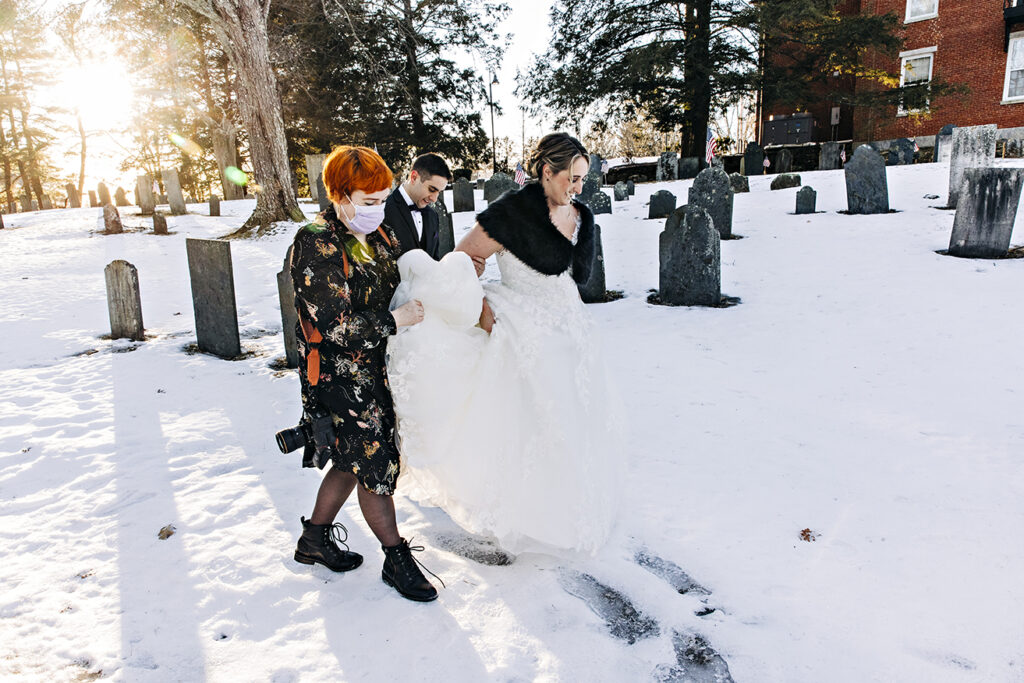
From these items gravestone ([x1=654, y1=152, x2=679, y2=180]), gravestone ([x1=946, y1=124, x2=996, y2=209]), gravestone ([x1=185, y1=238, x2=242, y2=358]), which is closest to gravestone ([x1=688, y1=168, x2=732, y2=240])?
gravestone ([x1=946, y1=124, x2=996, y2=209])

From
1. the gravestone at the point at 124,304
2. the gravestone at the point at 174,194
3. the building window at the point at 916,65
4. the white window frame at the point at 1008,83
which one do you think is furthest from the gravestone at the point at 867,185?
the white window frame at the point at 1008,83

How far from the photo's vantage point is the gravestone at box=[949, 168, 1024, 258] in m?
7.22

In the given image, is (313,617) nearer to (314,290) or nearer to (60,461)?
(314,290)

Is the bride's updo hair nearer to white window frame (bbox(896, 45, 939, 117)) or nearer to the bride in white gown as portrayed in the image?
the bride in white gown

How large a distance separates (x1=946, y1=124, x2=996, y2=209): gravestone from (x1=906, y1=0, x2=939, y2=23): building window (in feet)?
57.0

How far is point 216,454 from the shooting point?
13.9 ft

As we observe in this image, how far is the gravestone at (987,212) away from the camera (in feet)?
23.7

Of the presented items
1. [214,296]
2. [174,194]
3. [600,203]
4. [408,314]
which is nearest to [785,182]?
[600,203]

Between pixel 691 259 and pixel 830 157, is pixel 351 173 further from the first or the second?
pixel 830 157

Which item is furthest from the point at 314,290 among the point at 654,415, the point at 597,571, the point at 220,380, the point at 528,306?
the point at 220,380

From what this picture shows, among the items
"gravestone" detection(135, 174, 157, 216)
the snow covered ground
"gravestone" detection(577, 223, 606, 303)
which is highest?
"gravestone" detection(135, 174, 157, 216)

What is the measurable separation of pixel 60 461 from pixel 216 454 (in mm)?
1006

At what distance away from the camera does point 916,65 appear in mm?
25016

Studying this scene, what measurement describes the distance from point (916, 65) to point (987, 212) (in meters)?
22.8
